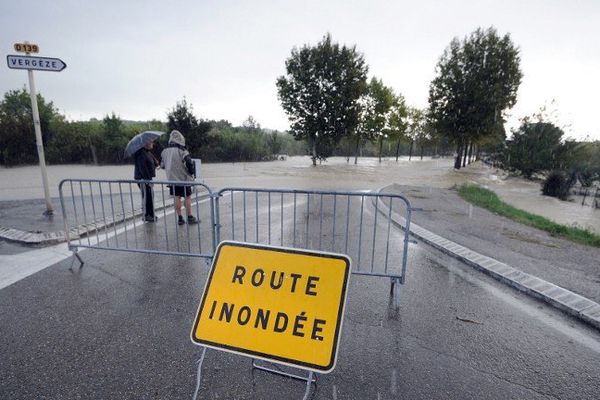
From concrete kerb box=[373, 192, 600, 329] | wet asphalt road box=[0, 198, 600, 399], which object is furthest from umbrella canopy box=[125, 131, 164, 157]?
concrete kerb box=[373, 192, 600, 329]

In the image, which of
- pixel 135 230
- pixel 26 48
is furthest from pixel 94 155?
pixel 135 230

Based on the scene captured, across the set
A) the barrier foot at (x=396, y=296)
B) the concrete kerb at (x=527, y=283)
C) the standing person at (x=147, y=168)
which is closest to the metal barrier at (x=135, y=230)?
the standing person at (x=147, y=168)

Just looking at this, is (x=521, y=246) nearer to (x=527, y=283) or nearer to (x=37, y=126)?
(x=527, y=283)

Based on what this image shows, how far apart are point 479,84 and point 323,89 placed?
1491 centimetres

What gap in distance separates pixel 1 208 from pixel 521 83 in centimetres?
3840

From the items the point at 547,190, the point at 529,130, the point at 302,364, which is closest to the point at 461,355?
the point at 302,364

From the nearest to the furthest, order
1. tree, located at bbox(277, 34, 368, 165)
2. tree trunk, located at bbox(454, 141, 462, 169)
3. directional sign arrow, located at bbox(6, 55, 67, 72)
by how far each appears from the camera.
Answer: directional sign arrow, located at bbox(6, 55, 67, 72)
tree, located at bbox(277, 34, 368, 165)
tree trunk, located at bbox(454, 141, 462, 169)

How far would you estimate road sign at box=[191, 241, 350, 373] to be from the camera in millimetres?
1871

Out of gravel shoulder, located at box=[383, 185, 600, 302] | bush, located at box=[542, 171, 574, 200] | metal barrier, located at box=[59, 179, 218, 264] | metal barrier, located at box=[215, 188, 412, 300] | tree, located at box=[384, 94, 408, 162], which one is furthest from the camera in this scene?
tree, located at box=[384, 94, 408, 162]

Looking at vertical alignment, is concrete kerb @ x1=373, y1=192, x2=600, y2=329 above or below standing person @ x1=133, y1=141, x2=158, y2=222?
below

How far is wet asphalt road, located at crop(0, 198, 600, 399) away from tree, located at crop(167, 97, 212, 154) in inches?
856

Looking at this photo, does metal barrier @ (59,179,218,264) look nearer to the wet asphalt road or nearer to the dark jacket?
the dark jacket

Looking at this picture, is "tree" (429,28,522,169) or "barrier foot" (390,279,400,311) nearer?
"barrier foot" (390,279,400,311)

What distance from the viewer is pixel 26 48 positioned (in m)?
6.00
